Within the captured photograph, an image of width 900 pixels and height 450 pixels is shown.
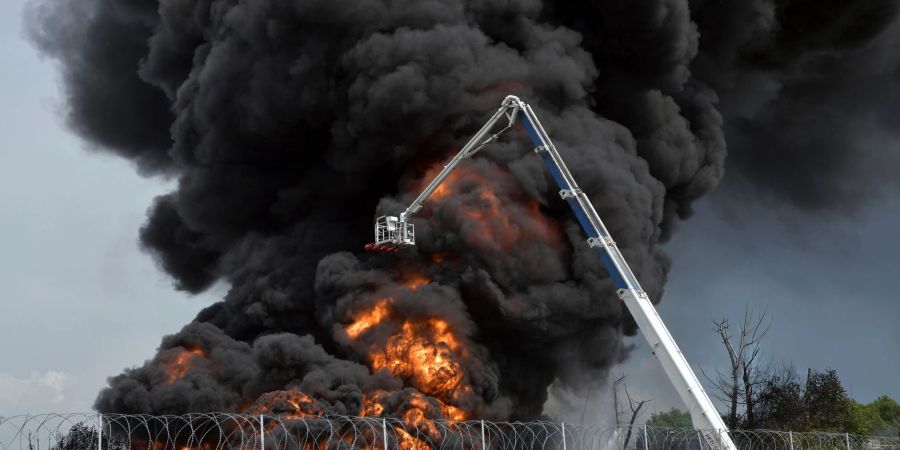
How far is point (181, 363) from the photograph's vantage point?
39.1 m

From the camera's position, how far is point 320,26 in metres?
42.5

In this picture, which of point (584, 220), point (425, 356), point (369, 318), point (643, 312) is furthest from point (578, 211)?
point (369, 318)

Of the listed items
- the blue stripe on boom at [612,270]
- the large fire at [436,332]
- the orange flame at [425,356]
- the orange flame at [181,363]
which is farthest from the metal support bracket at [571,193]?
the orange flame at [181,363]

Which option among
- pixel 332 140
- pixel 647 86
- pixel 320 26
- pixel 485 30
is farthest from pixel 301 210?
pixel 647 86

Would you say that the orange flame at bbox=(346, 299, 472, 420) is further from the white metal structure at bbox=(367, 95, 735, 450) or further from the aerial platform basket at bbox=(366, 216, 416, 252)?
the white metal structure at bbox=(367, 95, 735, 450)

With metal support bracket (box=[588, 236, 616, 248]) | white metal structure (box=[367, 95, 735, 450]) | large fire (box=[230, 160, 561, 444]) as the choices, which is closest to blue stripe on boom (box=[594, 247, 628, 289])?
white metal structure (box=[367, 95, 735, 450])

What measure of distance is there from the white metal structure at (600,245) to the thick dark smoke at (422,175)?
4.01ft

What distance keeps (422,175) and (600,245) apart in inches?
447

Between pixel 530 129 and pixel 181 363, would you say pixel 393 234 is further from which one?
pixel 181 363

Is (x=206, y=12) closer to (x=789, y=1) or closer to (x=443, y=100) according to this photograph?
(x=443, y=100)

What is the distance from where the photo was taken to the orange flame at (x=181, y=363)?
38.2m

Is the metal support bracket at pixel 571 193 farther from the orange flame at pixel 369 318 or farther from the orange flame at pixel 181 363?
the orange flame at pixel 181 363

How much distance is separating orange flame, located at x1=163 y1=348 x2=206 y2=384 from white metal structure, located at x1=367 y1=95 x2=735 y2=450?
8.50 metres

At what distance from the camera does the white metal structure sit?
30.3 metres
